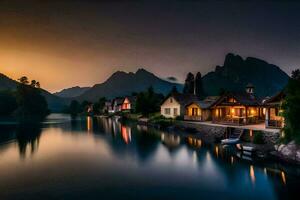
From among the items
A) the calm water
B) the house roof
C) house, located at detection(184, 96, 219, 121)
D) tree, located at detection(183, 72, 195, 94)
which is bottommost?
the calm water

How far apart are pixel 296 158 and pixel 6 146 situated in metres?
40.2

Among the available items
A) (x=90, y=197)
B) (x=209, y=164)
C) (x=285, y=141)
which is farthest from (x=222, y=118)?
(x=90, y=197)

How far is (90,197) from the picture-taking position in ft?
54.6

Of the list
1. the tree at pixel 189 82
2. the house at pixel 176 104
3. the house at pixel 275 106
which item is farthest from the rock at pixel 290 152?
→ the tree at pixel 189 82

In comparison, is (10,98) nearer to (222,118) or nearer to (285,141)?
(222,118)

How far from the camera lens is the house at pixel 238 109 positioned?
44506mm

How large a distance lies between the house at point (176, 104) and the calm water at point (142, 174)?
2667 cm

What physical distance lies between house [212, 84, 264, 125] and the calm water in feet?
41.7

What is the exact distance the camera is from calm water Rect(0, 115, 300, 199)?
1745 centimetres

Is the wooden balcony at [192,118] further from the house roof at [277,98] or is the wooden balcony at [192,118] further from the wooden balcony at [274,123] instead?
the house roof at [277,98]

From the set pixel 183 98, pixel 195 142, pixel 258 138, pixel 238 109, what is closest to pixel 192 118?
pixel 183 98

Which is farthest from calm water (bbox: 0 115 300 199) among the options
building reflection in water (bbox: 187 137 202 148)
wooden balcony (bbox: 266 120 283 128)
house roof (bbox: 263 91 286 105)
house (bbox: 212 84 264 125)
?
house (bbox: 212 84 264 125)

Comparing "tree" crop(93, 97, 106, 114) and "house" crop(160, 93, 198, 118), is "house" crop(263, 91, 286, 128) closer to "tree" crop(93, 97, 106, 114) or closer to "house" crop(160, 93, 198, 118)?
"house" crop(160, 93, 198, 118)

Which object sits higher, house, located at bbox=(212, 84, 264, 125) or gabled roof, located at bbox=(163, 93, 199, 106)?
gabled roof, located at bbox=(163, 93, 199, 106)
